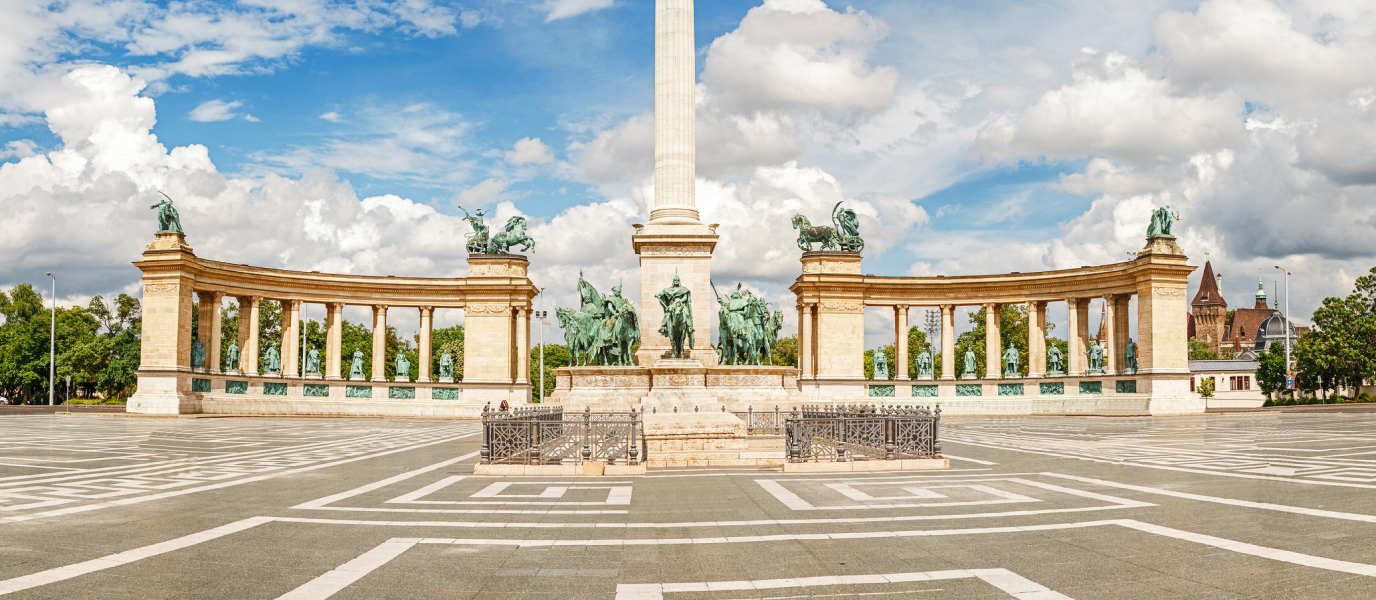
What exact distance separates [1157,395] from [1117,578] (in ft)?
191

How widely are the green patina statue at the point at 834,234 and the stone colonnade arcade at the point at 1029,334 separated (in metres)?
1.14

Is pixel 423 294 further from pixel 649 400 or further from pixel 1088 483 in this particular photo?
pixel 1088 483

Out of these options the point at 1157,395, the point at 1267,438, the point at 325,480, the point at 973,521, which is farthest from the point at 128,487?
the point at 1157,395

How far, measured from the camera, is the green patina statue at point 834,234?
244 ft

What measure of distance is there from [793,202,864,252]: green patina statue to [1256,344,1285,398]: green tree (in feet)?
163

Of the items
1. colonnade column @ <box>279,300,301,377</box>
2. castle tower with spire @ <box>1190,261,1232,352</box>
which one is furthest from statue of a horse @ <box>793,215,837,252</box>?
castle tower with spire @ <box>1190,261,1232,352</box>

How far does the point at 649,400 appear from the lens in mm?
33875

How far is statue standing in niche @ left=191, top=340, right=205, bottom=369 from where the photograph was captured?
61875 mm

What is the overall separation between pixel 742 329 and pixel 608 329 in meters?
5.86

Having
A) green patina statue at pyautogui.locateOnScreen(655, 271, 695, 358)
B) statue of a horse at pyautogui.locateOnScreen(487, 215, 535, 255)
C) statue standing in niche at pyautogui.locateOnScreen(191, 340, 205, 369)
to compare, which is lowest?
statue standing in niche at pyautogui.locateOnScreen(191, 340, 205, 369)

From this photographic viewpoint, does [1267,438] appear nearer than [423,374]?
Yes

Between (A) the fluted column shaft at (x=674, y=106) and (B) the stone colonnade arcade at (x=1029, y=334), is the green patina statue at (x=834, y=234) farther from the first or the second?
(A) the fluted column shaft at (x=674, y=106)

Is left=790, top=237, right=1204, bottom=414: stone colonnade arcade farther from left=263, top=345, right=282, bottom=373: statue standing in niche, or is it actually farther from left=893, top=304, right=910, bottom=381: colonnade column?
left=263, top=345, right=282, bottom=373: statue standing in niche

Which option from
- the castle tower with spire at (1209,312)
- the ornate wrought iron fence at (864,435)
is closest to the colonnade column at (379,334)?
the ornate wrought iron fence at (864,435)
